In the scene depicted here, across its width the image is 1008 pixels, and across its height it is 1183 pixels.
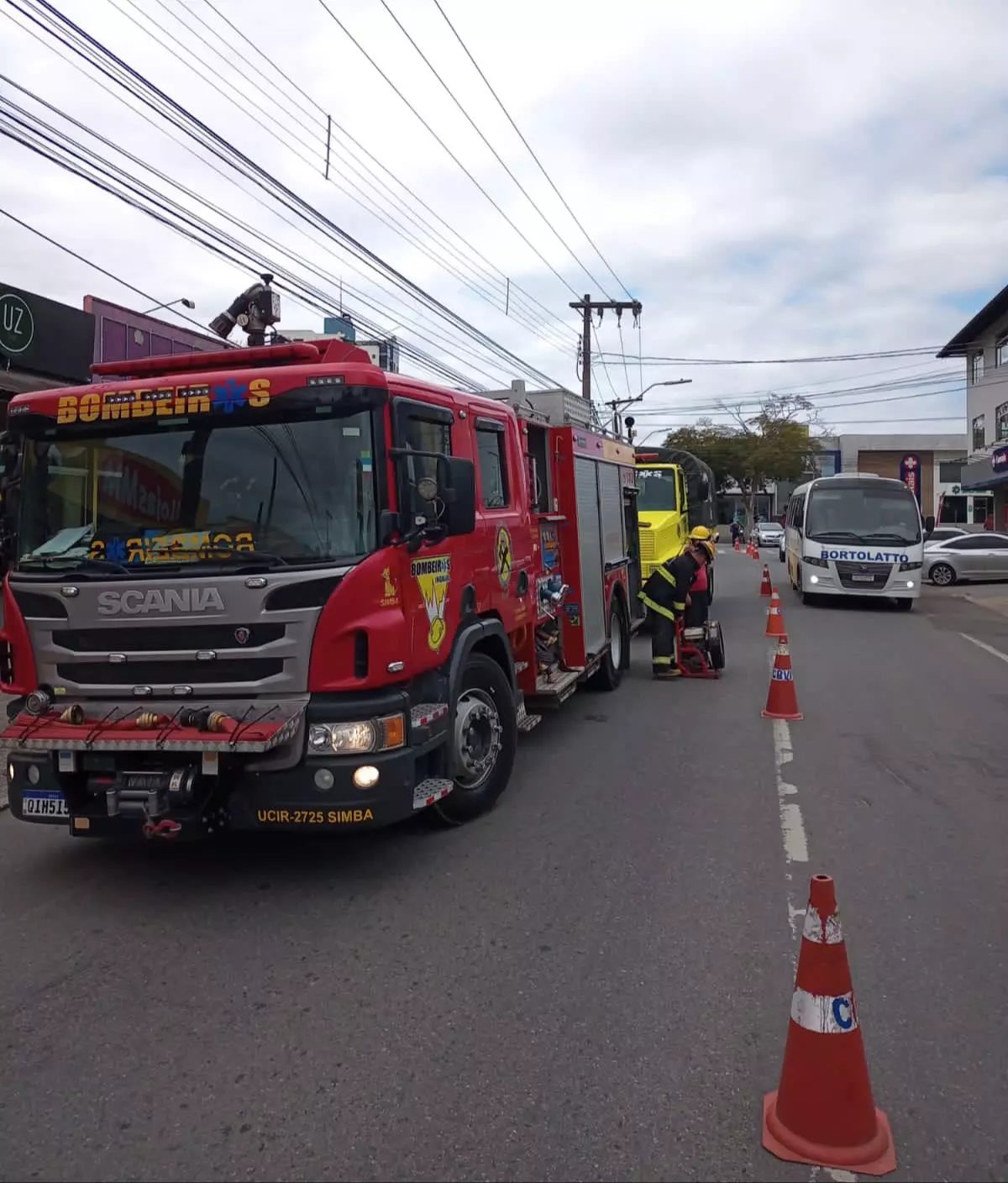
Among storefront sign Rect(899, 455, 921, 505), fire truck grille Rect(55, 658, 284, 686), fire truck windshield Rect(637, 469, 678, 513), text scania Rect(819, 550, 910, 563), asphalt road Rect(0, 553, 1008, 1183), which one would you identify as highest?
storefront sign Rect(899, 455, 921, 505)

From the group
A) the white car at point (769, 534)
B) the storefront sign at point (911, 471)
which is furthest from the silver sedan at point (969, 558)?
the storefront sign at point (911, 471)

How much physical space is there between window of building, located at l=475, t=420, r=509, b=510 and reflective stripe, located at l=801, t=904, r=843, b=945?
405 cm

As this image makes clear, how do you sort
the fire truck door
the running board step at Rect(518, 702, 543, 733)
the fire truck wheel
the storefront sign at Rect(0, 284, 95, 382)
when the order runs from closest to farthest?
1. the fire truck wheel
2. the fire truck door
3. the running board step at Rect(518, 702, 543, 733)
4. the storefront sign at Rect(0, 284, 95, 382)

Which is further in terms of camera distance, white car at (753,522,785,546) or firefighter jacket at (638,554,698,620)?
white car at (753,522,785,546)

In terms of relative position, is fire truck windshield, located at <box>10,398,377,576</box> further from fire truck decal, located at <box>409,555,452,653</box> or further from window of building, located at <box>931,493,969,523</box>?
window of building, located at <box>931,493,969,523</box>

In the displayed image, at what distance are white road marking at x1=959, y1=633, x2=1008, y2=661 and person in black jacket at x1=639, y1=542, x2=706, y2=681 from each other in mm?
4947

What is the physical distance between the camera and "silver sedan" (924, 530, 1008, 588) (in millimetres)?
25469

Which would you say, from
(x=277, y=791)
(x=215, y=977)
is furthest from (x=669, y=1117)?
(x=277, y=791)

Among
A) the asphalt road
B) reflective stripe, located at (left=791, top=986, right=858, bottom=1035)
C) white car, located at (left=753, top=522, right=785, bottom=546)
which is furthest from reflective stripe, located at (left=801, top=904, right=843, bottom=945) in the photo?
white car, located at (left=753, top=522, right=785, bottom=546)

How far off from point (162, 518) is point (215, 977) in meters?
2.23

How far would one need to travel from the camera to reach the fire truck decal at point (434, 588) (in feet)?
17.5

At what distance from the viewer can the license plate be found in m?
5.01

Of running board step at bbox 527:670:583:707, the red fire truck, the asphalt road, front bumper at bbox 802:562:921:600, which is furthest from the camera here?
front bumper at bbox 802:562:921:600

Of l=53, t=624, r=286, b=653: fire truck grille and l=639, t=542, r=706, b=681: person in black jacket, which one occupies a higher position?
l=53, t=624, r=286, b=653: fire truck grille
